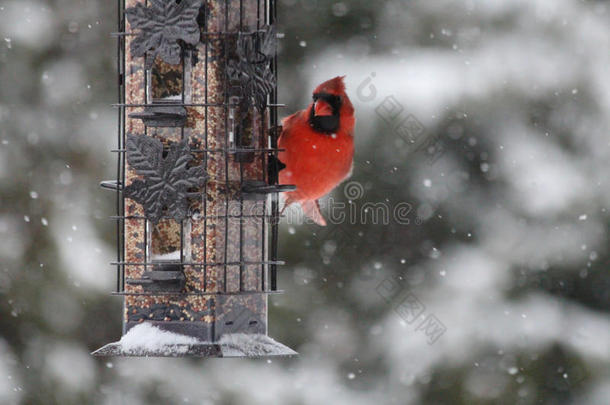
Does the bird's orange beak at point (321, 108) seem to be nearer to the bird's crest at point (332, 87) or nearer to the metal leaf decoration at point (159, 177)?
the bird's crest at point (332, 87)

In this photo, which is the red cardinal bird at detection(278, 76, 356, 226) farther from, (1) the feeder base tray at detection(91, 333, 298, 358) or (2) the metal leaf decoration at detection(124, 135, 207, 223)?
(1) the feeder base tray at detection(91, 333, 298, 358)

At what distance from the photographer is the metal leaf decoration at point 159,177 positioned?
3561 mm

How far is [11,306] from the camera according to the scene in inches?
216

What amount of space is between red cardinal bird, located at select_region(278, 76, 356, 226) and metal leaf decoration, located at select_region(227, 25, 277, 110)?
1.31 feet

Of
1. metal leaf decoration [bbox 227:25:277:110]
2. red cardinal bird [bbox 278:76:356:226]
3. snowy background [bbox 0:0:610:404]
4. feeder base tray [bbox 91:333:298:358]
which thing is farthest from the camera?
snowy background [bbox 0:0:610:404]

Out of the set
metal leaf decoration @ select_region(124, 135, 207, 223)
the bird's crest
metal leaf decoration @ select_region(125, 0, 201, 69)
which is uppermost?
Answer: metal leaf decoration @ select_region(125, 0, 201, 69)

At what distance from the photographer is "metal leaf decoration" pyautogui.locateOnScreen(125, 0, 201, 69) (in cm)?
353

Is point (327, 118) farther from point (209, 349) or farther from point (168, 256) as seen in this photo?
point (209, 349)

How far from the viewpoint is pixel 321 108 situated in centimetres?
421

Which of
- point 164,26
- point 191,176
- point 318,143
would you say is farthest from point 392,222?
point 164,26

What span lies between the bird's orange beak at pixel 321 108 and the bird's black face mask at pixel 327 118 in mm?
15

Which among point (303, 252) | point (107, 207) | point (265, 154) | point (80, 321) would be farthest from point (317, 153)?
point (80, 321)

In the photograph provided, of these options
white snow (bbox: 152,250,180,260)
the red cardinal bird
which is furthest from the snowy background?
white snow (bbox: 152,250,180,260)

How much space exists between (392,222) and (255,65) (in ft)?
7.48
